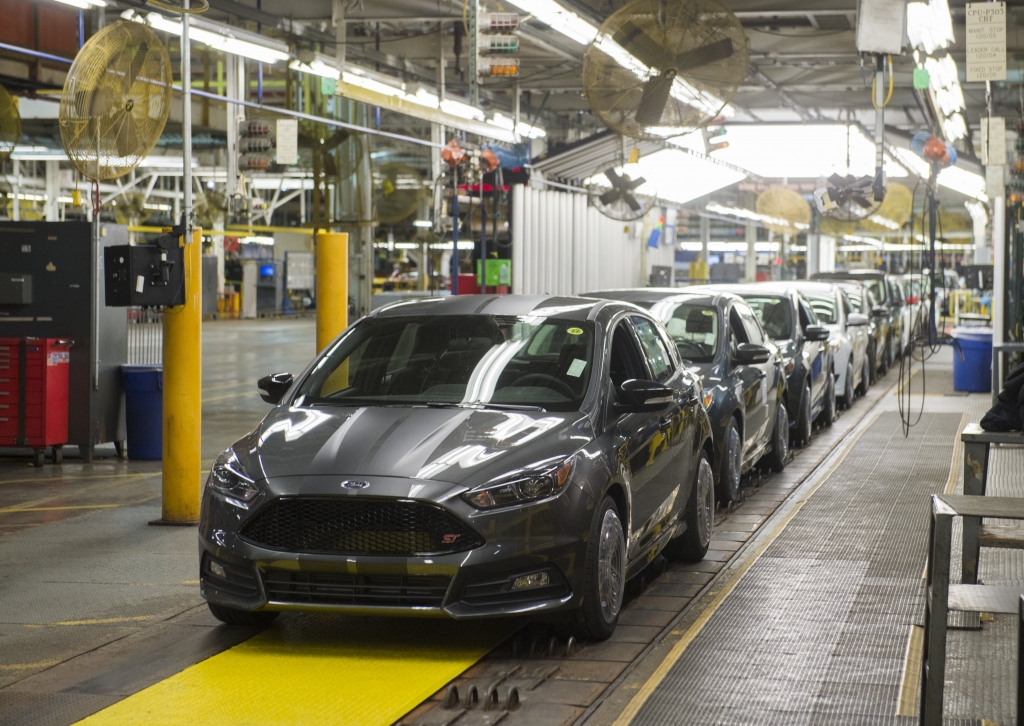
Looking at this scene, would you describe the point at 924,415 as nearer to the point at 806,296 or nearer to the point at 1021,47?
the point at 806,296

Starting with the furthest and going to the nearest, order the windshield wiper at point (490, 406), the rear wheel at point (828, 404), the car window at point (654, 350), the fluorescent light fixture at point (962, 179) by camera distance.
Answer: the fluorescent light fixture at point (962, 179), the rear wheel at point (828, 404), the car window at point (654, 350), the windshield wiper at point (490, 406)

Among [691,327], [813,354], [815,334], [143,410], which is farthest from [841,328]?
[143,410]

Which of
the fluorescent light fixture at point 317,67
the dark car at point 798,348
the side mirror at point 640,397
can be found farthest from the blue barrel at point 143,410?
the side mirror at point 640,397

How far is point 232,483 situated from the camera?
538 centimetres

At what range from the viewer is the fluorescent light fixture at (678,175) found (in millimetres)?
21438

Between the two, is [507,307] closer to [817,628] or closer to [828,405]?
[817,628]

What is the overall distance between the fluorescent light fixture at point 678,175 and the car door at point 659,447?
11.7 meters

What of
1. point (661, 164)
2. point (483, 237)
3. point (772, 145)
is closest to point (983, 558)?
point (483, 237)

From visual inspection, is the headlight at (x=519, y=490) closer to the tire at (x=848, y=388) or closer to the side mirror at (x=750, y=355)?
the side mirror at (x=750, y=355)

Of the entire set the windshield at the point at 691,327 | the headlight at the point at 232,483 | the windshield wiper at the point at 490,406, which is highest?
the windshield at the point at 691,327

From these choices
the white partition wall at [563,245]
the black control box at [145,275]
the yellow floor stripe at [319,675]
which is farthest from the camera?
the white partition wall at [563,245]

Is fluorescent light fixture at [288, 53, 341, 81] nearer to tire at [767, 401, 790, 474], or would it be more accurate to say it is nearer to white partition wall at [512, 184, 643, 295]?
white partition wall at [512, 184, 643, 295]

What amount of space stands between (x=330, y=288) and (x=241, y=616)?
6095 millimetres

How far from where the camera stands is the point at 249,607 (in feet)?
17.2
